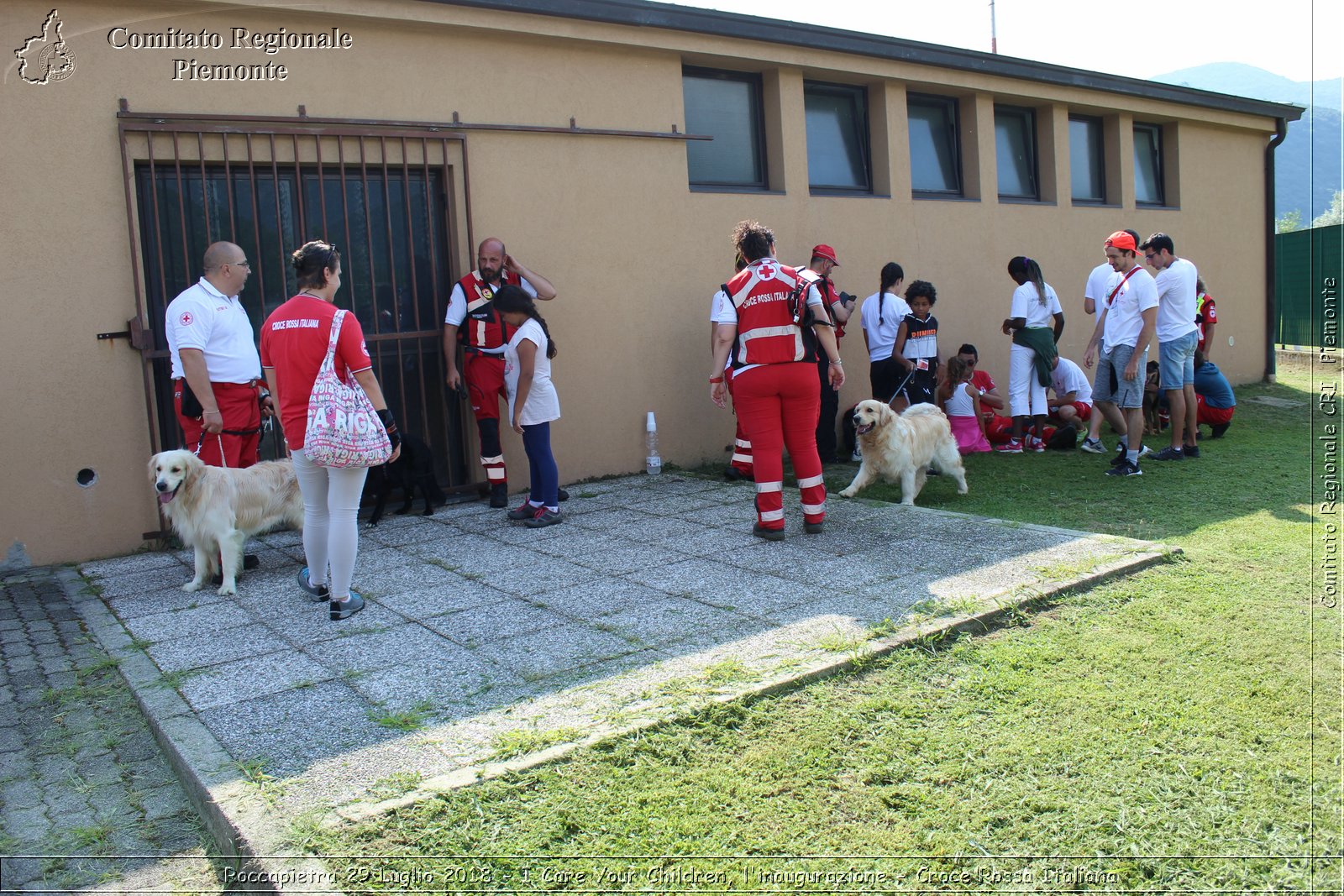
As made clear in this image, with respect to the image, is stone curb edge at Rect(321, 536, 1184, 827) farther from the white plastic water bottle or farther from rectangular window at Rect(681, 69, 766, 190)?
rectangular window at Rect(681, 69, 766, 190)

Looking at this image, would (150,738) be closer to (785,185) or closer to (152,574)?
(152,574)

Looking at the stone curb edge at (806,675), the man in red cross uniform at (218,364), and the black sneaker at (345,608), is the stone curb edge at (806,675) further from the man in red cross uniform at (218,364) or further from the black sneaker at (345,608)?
the man in red cross uniform at (218,364)

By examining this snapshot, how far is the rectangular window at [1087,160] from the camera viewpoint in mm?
12852

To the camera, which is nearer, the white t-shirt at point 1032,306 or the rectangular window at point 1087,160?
the white t-shirt at point 1032,306

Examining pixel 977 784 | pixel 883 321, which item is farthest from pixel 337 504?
pixel 883 321

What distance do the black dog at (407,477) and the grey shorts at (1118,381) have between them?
5682mm

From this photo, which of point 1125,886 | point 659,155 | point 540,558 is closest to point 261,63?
point 659,155

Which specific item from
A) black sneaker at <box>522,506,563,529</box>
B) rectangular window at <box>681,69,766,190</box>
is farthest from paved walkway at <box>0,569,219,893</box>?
rectangular window at <box>681,69,766,190</box>

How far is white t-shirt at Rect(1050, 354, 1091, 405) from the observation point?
10.4m

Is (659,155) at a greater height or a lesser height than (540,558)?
greater

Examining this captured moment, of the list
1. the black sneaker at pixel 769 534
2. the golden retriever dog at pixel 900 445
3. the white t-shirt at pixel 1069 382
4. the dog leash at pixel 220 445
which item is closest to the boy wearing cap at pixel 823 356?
the golden retriever dog at pixel 900 445

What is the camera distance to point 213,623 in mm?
5043

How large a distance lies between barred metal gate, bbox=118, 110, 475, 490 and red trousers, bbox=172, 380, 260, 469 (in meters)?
0.76

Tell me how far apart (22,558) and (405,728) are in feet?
13.9
